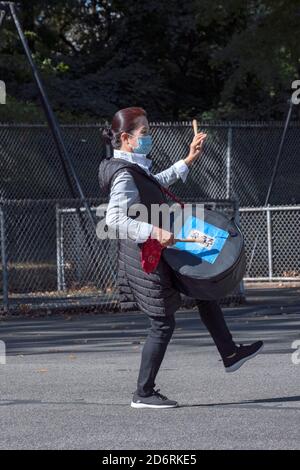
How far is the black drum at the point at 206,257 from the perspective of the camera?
7445 millimetres

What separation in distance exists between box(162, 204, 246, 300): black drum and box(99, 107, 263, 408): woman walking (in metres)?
0.11

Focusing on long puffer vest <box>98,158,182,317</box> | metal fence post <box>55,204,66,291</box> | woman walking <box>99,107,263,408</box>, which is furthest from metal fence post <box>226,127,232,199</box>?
long puffer vest <box>98,158,182,317</box>

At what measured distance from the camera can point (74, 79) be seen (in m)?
28.4

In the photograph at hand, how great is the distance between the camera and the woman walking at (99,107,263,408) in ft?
24.6

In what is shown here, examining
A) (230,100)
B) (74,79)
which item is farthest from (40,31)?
(230,100)

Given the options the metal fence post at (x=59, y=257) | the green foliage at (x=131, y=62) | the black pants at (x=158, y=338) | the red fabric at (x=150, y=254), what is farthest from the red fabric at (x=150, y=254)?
the green foliage at (x=131, y=62)

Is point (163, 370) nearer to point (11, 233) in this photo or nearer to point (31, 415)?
point (31, 415)

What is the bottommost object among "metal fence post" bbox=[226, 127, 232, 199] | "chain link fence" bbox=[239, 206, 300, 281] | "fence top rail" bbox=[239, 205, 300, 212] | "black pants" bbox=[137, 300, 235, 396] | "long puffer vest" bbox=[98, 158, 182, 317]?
"chain link fence" bbox=[239, 206, 300, 281]

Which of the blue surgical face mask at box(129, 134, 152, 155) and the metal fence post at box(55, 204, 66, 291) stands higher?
the blue surgical face mask at box(129, 134, 152, 155)

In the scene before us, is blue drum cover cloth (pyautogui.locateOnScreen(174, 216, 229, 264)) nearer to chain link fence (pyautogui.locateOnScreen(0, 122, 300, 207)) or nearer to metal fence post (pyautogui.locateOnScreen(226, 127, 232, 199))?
chain link fence (pyautogui.locateOnScreen(0, 122, 300, 207))

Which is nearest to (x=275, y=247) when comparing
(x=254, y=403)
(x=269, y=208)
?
(x=269, y=208)

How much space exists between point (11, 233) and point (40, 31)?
49.3 feet

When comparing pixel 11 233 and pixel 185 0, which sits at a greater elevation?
pixel 185 0

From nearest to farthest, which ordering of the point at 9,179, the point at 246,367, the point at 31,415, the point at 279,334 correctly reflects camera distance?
the point at 31,415 < the point at 246,367 < the point at 279,334 < the point at 9,179
